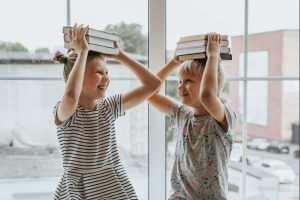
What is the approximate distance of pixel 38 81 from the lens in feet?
4.36

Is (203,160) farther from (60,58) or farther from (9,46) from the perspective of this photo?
(9,46)

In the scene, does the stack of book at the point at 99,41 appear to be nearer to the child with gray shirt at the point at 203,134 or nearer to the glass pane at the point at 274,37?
the child with gray shirt at the point at 203,134

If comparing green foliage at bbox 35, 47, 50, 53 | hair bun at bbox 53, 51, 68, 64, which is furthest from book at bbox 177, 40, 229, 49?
green foliage at bbox 35, 47, 50, 53

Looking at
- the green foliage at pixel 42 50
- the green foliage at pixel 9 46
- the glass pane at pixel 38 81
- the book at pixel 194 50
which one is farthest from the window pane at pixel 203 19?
the green foliage at pixel 9 46

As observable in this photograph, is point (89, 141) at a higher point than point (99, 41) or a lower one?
lower

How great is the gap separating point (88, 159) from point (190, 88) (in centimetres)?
39

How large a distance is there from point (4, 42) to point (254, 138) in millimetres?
1176

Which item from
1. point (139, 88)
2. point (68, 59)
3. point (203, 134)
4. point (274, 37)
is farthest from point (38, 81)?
point (274, 37)

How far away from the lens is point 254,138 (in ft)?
5.64

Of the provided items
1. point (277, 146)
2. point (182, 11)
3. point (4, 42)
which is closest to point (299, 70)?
point (277, 146)

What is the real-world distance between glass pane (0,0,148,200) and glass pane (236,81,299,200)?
0.50 m

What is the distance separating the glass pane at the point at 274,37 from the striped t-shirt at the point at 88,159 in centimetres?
68

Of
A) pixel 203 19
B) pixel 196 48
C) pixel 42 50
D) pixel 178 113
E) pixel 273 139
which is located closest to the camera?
pixel 196 48

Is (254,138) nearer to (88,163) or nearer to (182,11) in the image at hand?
(182,11)
